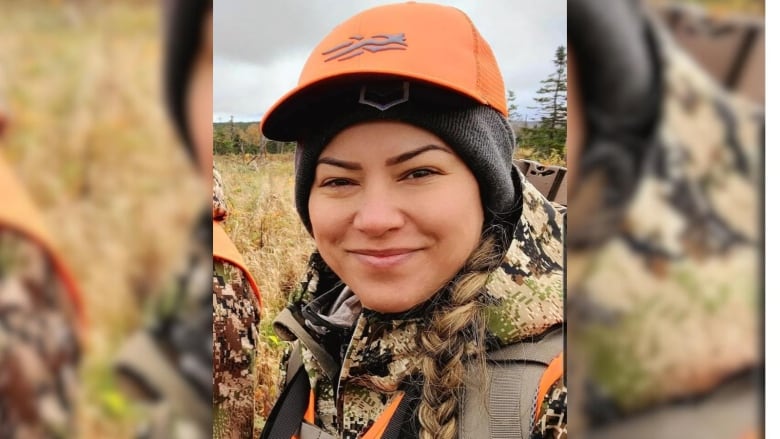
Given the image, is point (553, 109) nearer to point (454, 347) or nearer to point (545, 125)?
point (545, 125)

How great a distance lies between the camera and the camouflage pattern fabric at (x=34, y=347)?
954mm

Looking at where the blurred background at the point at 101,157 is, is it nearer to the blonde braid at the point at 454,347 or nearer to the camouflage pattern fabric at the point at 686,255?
the camouflage pattern fabric at the point at 686,255

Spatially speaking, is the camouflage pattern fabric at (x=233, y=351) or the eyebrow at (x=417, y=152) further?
the camouflage pattern fabric at (x=233, y=351)

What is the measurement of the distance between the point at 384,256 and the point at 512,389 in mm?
346

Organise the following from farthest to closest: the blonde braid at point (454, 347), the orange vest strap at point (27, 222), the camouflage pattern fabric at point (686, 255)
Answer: the blonde braid at point (454, 347), the orange vest strap at point (27, 222), the camouflage pattern fabric at point (686, 255)

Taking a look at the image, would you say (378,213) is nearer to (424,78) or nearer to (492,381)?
(424,78)

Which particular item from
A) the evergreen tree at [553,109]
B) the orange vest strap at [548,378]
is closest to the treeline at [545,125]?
the evergreen tree at [553,109]

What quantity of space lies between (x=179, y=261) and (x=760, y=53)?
104cm

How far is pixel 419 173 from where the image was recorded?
0.98 m

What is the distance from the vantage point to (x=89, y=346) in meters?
0.97

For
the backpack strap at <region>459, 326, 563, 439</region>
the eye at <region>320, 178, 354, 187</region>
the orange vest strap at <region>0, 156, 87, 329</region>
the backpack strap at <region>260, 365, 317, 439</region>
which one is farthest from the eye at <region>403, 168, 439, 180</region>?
the orange vest strap at <region>0, 156, 87, 329</region>

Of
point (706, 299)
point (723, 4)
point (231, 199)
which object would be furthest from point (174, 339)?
point (723, 4)

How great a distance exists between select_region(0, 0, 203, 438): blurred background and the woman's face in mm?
285

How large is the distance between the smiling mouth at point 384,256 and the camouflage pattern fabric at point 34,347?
53 cm
